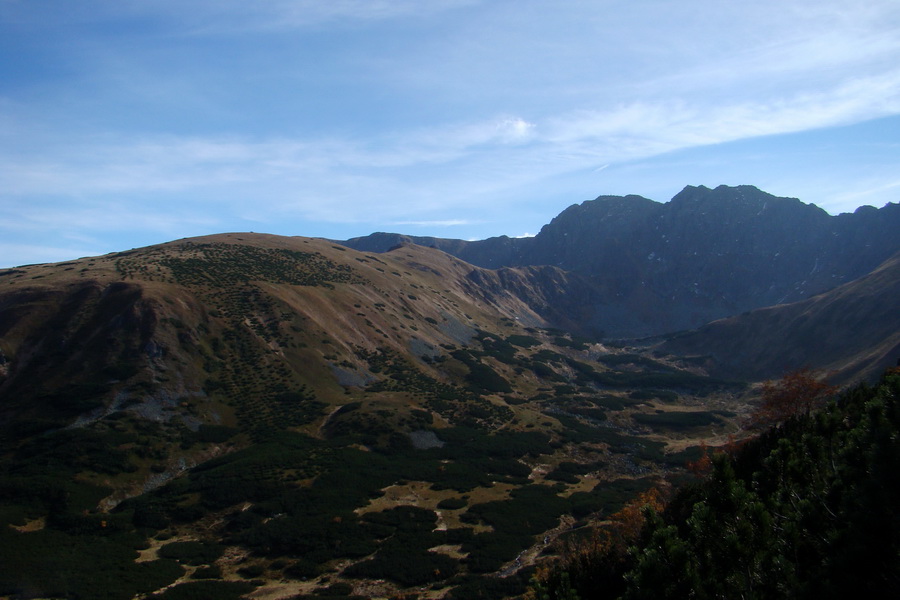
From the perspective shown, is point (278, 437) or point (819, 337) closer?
point (278, 437)

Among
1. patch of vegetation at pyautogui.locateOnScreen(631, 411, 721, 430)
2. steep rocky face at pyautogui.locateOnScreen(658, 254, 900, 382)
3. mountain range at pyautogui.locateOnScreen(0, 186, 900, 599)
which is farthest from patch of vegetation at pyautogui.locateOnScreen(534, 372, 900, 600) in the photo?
steep rocky face at pyautogui.locateOnScreen(658, 254, 900, 382)

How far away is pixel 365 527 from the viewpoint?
49812mm

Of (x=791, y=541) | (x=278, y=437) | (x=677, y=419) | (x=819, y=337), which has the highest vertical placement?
(x=791, y=541)

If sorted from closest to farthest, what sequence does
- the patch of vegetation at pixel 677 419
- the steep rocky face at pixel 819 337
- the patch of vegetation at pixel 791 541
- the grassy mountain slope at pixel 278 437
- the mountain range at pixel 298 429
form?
the patch of vegetation at pixel 791 541 < the grassy mountain slope at pixel 278 437 < the mountain range at pixel 298 429 < the patch of vegetation at pixel 677 419 < the steep rocky face at pixel 819 337

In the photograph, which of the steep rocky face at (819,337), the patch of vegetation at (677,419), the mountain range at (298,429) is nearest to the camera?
the mountain range at (298,429)

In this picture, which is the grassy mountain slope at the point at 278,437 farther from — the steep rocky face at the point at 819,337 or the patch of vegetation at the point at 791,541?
the steep rocky face at the point at 819,337

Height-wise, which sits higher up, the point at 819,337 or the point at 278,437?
the point at 819,337

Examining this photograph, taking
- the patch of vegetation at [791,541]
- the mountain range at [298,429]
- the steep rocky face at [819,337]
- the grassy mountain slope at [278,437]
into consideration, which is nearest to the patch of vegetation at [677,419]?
the grassy mountain slope at [278,437]

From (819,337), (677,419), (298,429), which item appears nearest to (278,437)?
(298,429)

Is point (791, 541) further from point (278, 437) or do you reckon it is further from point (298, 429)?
point (298, 429)

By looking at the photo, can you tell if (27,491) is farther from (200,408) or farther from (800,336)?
(800,336)

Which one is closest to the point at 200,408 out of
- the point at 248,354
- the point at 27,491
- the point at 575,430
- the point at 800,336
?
the point at 248,354

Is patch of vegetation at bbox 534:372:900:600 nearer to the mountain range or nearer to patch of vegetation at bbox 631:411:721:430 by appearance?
the mountain range

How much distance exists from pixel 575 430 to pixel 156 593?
227 ft
